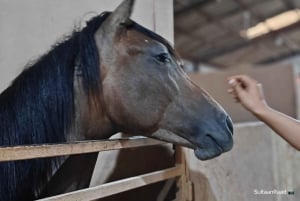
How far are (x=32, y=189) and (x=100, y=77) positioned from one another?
358 mm

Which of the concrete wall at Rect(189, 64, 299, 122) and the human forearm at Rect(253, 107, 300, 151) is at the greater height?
the human forearm at Rect(253, 107, 300, 151)

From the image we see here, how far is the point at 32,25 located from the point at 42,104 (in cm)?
51

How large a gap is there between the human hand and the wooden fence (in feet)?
1.18

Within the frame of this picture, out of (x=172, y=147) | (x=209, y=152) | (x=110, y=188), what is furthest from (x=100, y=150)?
(x=172, y=147)

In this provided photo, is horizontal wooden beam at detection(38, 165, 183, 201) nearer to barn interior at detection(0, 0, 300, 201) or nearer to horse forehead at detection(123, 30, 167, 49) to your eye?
barn interior at detection(0, 0, 300, 201)

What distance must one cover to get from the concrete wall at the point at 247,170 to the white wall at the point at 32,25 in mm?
689

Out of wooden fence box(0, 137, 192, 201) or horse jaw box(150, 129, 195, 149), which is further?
horse jaw box(150, 129, 195, 149)

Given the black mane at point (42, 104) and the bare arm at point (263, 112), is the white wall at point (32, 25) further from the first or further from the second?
the bare arm at point (263, 112)

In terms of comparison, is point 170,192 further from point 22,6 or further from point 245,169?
point 22,6

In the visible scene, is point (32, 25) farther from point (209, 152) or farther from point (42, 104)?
point (209, 152)

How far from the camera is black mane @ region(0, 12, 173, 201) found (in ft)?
2.98

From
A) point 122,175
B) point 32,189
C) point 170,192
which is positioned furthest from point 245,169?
point 32,189

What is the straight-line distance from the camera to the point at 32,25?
1.33 m

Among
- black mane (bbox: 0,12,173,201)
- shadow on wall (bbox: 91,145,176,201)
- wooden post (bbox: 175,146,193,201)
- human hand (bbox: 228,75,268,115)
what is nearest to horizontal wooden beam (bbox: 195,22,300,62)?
shadow on wall (bbox: 91,145,176,201)
